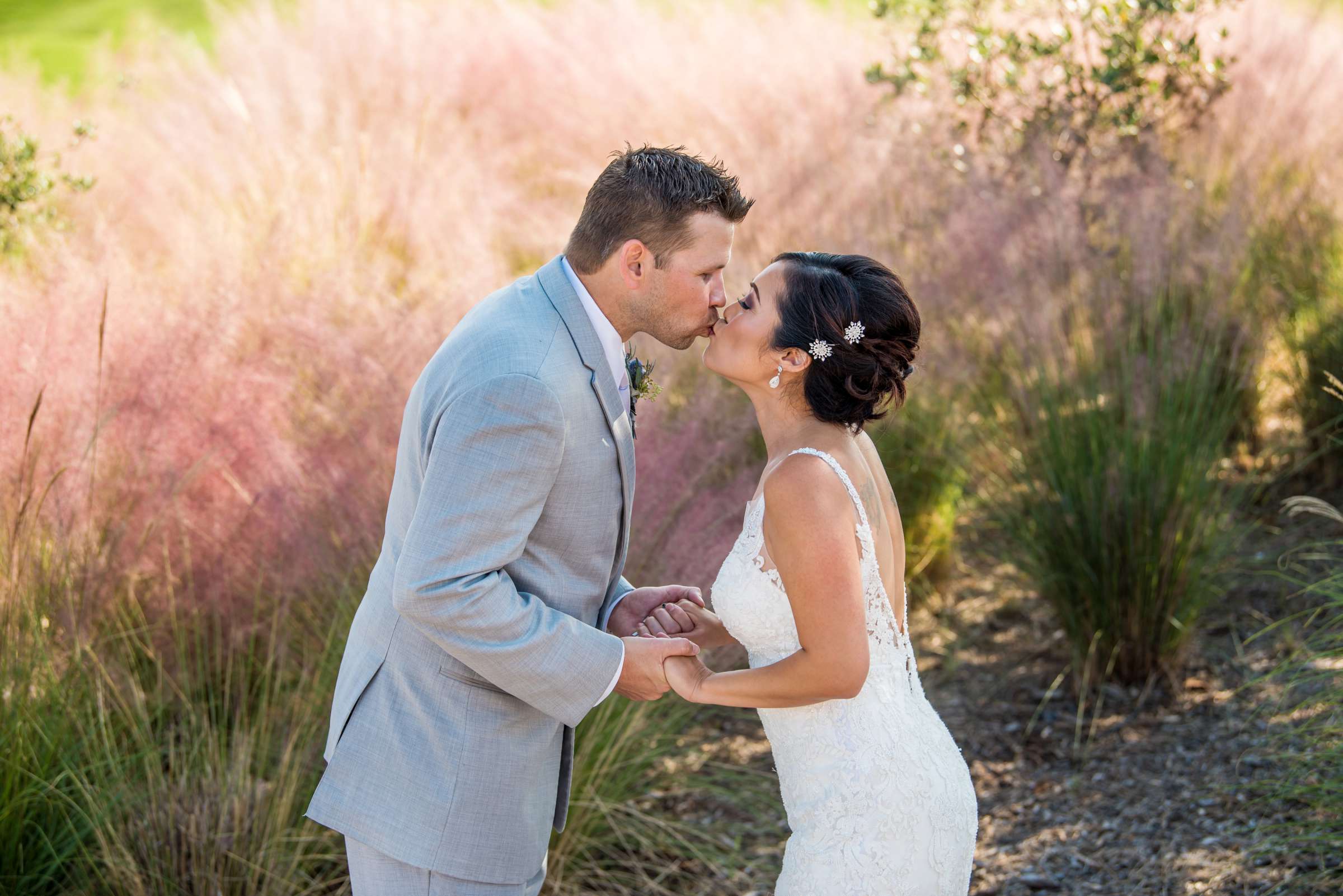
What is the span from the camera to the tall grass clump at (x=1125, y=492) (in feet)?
15.8

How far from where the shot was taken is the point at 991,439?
550 centimetres

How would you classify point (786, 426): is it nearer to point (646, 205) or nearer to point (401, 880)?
point (646, 205)

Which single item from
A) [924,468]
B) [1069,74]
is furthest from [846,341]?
[1069,74]

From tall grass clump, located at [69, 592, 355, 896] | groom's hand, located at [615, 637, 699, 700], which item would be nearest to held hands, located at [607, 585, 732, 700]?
groom's hand, located at [615, 637, 699, 700]

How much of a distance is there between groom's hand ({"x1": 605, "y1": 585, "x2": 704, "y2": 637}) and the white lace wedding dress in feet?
0.32

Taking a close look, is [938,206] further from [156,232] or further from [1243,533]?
[156,232]

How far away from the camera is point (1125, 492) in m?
4.79

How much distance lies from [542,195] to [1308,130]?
4.12 metres

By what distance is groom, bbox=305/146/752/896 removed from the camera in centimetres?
236

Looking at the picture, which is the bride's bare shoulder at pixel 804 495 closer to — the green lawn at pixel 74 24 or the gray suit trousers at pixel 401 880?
the gray suit trousers at pixel 401 880

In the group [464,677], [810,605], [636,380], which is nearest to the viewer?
[464,677]

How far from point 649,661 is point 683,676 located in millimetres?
87

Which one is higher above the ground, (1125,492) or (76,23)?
(76,23)

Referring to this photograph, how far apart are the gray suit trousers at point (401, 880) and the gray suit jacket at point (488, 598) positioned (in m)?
0.03
